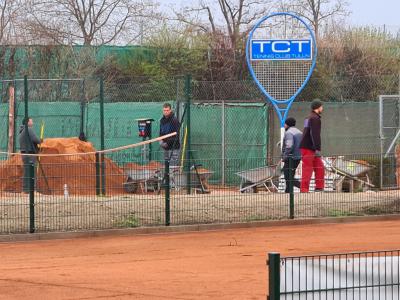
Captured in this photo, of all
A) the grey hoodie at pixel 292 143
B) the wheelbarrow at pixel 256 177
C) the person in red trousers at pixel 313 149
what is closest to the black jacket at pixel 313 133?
the person in red trousers at pixel 313 149

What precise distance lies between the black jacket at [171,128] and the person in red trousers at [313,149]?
2659mm

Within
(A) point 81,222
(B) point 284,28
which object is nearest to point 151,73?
(B) point 284,28

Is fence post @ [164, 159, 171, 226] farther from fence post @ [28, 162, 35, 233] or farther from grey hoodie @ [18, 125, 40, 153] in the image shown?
grey hoodie @ [18, 125, 40, 153]

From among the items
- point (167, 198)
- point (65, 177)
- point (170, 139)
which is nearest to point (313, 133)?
point (170, 139)

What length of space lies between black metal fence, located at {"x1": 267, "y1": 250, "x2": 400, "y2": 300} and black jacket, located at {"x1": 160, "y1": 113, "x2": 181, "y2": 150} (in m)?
15.7

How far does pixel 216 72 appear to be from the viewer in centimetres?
3155

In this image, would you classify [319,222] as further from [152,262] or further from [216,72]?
[216,72]

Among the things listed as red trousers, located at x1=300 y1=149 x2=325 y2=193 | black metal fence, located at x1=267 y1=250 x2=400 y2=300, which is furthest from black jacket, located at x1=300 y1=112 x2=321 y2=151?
black metal fence, located at x1=267 y1=250 x2=400 y2=300

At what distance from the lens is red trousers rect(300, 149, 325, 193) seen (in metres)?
19.6

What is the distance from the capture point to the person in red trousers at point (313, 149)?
65.1 ft

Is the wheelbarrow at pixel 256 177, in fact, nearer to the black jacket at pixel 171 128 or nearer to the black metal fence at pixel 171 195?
the black metal fence at pixel 171 195

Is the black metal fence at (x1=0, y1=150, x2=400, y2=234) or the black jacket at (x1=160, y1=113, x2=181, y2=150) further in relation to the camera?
the black jacket at (x1=160, y1=113, x2=181, y2=150)

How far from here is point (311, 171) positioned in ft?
65.3

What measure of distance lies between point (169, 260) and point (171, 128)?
888 centimetres
